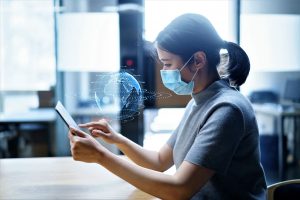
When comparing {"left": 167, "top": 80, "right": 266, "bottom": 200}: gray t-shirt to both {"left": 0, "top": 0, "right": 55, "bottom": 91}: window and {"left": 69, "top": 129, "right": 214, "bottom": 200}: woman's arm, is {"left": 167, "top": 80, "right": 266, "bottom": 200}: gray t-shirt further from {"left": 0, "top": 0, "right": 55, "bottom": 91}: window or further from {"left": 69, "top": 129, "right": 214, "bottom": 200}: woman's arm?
{"left": 0, "top": 0, "right": 55, "bottom": 91}: window

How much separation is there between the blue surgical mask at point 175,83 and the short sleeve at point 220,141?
158mm

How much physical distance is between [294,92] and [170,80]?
6.62 ft

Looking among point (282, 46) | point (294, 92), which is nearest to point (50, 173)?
point (282, 46)

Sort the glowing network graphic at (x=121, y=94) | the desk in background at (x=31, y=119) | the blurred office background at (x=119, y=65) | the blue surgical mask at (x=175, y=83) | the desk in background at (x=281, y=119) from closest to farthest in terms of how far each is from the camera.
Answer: the blue surgical mask at (x=175, y=83), the glowing network graphic at (x=121, y=94), the blurred office background at (x=119, y=65), the desk in background at (x=281, y=119), the desk in background at (x=31, y=119)

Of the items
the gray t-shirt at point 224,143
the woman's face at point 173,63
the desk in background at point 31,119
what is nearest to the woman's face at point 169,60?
the woman's face at point 173,63

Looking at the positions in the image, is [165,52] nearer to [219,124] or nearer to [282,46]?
[219,124]

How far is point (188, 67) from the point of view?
3.09 ft

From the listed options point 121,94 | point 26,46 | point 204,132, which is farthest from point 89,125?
point 26,46

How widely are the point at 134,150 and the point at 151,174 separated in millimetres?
314

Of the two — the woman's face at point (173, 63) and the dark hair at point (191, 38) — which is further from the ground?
the dark hair at point (191, 38)

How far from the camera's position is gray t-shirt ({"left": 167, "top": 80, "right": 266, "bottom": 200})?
84cm

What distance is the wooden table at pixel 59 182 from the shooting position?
112 centimetres

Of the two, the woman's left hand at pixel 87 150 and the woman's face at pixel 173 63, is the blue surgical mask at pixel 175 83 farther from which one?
the woman's left hand at pixel 87 150

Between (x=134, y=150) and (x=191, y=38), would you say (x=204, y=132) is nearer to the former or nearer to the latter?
(x=191, y=38)
